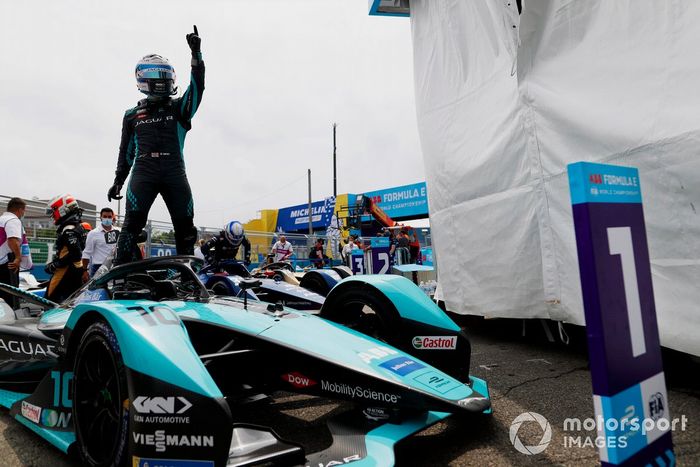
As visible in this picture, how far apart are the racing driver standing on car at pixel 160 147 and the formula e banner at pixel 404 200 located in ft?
73.8

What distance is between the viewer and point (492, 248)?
4.23 meters

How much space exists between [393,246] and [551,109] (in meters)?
9.34

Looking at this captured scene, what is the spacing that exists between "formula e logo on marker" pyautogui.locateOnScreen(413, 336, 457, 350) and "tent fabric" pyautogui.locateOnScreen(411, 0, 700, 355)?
1320 mm

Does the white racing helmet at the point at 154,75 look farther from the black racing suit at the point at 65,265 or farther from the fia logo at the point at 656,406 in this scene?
the fia logo at the point at 656,406

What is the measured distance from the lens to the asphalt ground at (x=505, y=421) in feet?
5.98

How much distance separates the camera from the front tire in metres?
1.67

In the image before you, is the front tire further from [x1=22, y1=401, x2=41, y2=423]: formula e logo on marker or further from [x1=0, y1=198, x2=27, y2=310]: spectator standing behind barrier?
[x1=0, y1=198, x2=27, y2=310]: spectator standing behind barrier

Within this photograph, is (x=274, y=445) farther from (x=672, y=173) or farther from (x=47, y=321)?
(x=672, y=173)

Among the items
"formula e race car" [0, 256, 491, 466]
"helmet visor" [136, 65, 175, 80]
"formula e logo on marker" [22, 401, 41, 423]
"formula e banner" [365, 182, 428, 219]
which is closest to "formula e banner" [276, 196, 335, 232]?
"formula e banner" [365, 182, 428, 219]

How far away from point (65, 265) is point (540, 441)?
4579 millimetres

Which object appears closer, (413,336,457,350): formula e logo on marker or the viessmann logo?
the viessmann logo

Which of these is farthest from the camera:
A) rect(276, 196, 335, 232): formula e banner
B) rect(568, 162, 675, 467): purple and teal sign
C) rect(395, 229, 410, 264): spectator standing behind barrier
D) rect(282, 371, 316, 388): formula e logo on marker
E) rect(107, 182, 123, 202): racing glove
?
rect(276, 196, 335, 232): formula e banner

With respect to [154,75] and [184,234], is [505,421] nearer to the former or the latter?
[184,234]

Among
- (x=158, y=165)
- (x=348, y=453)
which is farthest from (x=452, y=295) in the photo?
(x=348, y=453)
